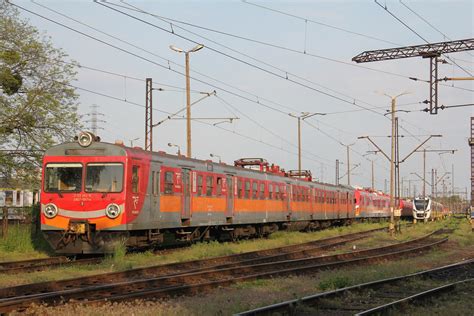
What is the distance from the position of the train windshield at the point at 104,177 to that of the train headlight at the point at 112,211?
454mm

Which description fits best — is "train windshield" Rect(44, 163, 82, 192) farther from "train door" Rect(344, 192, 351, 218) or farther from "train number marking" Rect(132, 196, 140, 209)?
"train door" Rect(344, 192, 351, 218)

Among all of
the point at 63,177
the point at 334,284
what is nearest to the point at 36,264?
the point at 63,177

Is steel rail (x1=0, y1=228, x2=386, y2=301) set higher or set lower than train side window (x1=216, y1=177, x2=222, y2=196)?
lower

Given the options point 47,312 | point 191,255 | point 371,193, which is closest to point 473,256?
point 191,255

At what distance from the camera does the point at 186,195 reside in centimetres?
2111

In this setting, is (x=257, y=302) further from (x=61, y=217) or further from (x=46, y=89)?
(x=46, y=89)

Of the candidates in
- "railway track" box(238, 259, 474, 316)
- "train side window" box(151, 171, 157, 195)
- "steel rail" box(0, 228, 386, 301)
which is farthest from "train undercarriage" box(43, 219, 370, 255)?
"railway track" box(238, 259, 474, 316)

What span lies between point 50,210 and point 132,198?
2383 mm

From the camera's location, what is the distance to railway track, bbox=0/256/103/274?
585 inches

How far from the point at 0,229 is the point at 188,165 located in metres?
6.83

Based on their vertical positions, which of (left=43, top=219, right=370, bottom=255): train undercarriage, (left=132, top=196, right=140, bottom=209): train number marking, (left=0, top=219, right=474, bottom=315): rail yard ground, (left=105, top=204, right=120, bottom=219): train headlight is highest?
(left=132, top=196, right=140, bottom=209): train number marking

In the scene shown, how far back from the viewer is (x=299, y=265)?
1761 centimetres

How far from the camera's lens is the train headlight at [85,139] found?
17.9 meters

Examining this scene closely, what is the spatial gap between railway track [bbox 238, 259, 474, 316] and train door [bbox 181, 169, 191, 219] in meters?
8.72
